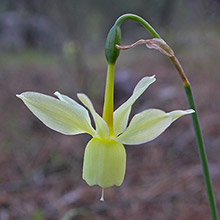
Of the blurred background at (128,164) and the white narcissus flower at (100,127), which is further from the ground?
the white narcissus flower at (100,127)

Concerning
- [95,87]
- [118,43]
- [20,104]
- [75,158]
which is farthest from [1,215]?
[95,87]

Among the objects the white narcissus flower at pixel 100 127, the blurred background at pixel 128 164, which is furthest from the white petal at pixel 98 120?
the blurred background at pixel 128 164

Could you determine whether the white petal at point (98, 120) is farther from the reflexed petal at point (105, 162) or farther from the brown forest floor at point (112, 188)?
the brown forest floor at point (112, 188)

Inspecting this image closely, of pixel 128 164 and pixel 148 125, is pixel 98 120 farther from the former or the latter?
pixel 128 164

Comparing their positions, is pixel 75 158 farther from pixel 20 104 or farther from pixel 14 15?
pixel 14 15

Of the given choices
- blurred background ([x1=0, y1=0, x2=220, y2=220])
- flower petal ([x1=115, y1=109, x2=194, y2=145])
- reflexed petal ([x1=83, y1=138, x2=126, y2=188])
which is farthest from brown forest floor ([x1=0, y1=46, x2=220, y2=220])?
flower petal ([x1=115, y1=109, x2=194, y2=145])

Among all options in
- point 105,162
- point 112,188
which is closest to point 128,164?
point 112,188

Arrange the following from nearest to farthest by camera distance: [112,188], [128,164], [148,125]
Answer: [148,125], [112,188], [128,164]
